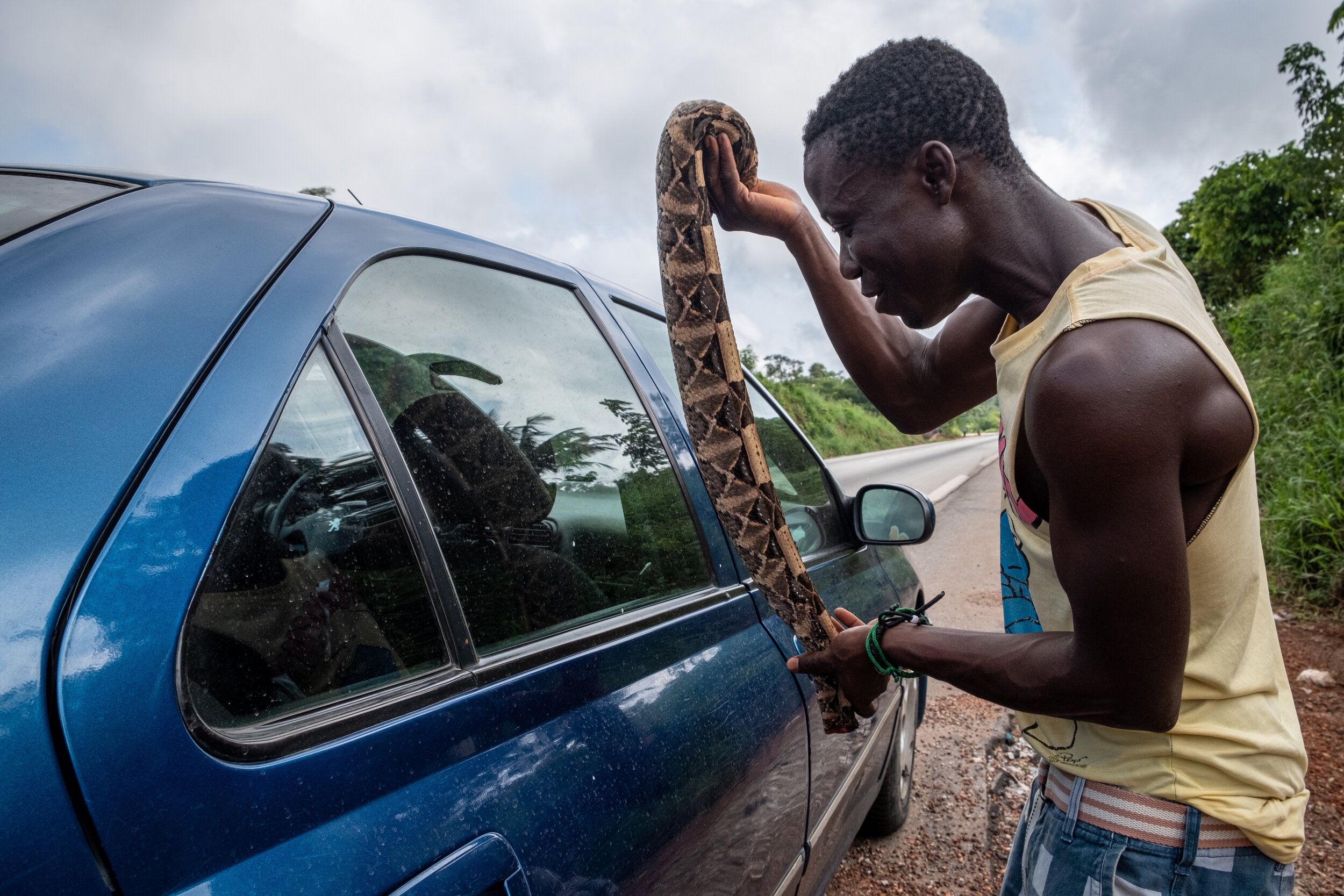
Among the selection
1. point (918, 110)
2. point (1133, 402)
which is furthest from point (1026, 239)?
point (1133, 402)

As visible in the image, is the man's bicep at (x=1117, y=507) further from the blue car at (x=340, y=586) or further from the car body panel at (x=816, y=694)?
the car body panel at (x=816, y=694)

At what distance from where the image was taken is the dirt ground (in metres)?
3.11

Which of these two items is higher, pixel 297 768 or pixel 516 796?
pixel 297 768

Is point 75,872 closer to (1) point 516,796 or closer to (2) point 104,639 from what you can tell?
(2) point 104,639

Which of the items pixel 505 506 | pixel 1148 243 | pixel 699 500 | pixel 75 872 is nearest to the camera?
pixel 75 872

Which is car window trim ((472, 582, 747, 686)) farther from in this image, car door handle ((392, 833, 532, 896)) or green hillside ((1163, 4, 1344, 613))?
green hillside ((1163, 4, 1344, 613))

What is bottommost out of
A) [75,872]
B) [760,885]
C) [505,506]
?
[760,885]

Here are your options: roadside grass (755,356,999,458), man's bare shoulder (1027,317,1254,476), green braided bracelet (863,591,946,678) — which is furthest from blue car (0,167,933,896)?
roadside grass (755,356,999,458)

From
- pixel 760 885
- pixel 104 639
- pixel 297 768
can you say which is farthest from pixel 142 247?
pixel 760 885

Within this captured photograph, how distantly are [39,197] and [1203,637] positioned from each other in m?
1.96

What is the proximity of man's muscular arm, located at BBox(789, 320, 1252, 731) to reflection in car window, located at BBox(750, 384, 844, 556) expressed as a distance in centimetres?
124

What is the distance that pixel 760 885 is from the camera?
178 cm

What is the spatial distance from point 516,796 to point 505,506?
1.80 feet

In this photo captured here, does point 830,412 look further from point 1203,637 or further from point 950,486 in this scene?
point 1203,637
